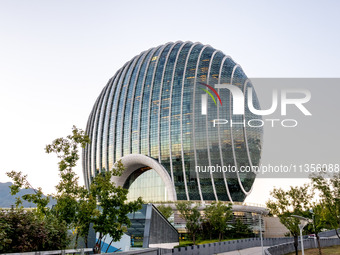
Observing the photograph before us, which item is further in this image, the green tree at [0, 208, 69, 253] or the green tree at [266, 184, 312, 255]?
the green tree at [266, 184, 312, 255]

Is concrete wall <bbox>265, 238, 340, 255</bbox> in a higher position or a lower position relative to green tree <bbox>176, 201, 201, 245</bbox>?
lower

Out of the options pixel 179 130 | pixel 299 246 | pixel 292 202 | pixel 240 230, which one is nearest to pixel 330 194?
pixel 292 202

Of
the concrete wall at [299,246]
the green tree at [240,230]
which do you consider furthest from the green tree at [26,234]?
the green tree at [240,230]

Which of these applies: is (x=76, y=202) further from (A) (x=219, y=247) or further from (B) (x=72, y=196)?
(A) (x=219, y=247)

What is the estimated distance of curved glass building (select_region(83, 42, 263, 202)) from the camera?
8138 cm

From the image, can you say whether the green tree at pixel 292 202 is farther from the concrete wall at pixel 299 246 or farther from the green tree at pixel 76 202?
the green tree at pixel 76 202

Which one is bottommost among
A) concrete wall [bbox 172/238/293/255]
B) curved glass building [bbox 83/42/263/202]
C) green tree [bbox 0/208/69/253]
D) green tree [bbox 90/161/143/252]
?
concrete wall [bbox 172/238/293/255]

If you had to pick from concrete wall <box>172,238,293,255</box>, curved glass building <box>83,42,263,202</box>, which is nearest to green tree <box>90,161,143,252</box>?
concrete wall <box>172,238,293,255</box>

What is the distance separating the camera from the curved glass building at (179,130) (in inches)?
3204

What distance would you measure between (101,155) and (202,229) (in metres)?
43.6

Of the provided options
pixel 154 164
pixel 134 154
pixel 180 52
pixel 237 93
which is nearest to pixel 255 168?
pixel 237 93

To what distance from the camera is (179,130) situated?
272ft

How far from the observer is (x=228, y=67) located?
91875mm

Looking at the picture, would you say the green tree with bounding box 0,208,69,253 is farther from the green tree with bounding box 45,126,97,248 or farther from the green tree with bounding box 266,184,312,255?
the green tree with bounding box 266,184,312,255
